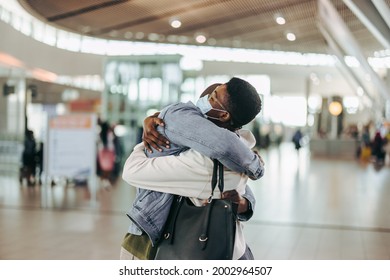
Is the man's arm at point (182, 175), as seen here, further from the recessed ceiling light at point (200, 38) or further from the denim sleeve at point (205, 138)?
the recessed ceiling light at point (200, 38)

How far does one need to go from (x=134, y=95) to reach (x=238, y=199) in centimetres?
735

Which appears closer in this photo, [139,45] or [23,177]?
[139,45]

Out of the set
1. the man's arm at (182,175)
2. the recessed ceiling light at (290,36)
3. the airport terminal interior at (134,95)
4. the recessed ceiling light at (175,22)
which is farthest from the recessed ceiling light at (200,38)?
the man's arm at (182,175)

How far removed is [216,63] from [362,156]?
18125mm

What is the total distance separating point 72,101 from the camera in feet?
30.7

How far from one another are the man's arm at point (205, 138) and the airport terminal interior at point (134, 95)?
0.35 meters

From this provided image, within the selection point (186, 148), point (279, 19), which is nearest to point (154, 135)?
point (186, 148)

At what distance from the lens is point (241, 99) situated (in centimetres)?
181

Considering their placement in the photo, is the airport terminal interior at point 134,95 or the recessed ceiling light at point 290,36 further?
the recessed ceiling light at point 290,36

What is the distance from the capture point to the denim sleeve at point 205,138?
175cm

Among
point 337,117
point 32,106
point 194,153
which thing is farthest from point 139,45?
point 337,117

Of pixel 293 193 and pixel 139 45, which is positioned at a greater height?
pixel 139 45

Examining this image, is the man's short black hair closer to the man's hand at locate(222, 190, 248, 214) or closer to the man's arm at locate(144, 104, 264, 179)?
the man's arm at locate(144, 104, 264, 179)
